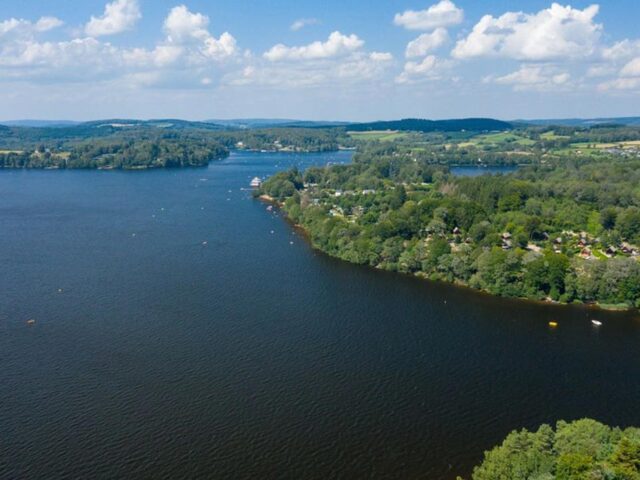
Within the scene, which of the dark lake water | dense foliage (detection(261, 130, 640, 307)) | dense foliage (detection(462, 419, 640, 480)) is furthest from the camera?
dense foliage (detection(261, 130, 640, 307))

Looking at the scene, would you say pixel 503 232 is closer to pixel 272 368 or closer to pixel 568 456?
pixel 272 368

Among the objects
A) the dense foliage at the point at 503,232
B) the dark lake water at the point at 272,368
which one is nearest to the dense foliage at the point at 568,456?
the dark lake water at the point at 272,368

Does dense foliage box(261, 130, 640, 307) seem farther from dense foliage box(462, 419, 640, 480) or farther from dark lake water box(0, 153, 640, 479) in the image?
dense foliage box(462, 419, 640, 480)

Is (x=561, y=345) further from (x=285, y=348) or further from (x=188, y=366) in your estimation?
(x=188, y=366)

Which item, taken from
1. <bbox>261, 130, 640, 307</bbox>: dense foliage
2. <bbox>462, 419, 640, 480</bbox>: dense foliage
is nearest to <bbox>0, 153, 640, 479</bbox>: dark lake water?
<bbox>261, 130, 640, 307</bbox>: dense foliage

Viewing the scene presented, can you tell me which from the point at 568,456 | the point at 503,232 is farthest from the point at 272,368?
the point at 503,232
